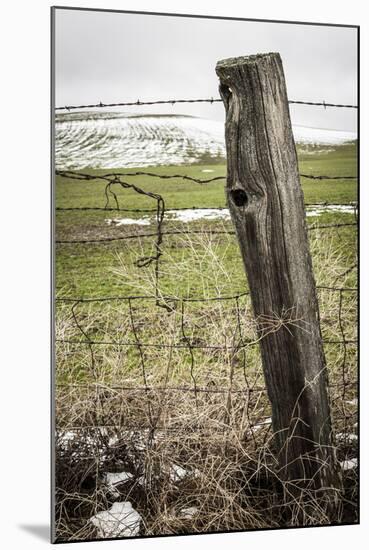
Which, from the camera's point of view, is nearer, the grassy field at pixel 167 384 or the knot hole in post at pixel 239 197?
the knot hole in post at pixel 239 197

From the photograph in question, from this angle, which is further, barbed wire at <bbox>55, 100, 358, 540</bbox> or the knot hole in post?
barbed wire at <bbox>55, 100, 358, 540</bbox>

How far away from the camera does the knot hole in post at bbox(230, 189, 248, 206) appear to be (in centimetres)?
372

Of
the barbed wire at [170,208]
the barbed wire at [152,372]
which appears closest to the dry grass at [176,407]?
the barbed wire at [152,372]

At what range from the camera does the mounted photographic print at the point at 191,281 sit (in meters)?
3.75

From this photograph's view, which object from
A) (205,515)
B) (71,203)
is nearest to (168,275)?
(71,203)

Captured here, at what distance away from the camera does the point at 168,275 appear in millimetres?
3971

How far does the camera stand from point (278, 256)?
3754 millimetres

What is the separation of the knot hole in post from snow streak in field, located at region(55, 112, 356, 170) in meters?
0.25

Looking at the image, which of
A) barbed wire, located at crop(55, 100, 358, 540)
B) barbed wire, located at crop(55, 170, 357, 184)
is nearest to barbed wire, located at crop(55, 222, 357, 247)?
barbed wire, located at crop(55, 100, 358, 540)

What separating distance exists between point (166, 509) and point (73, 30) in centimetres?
204

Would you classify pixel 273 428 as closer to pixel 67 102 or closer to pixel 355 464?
pixel 355 464

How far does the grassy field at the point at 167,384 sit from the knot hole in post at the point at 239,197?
229 millimetres

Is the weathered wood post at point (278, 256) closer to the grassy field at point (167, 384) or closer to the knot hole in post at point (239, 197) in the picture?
the knot hole in post at point (239, 197)

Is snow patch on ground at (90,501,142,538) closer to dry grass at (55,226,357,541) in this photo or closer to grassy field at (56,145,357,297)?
dry grass at (55,226,357,541)
